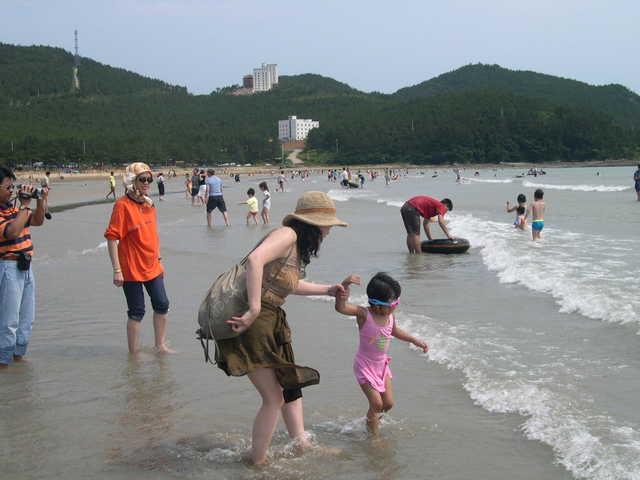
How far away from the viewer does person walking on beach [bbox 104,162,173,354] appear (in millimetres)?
5816

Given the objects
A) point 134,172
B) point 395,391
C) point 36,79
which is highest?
point 36,79

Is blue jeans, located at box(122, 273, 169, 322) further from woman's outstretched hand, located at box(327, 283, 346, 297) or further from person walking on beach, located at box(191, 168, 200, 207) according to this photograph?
person walking on beach, located at box(191, 168, 200, 207)

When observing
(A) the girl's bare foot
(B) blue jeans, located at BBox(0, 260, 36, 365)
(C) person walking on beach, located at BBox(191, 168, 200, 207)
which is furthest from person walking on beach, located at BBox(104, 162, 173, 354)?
(C) person walking on beach, located at BBox(191, 168, 200, 207)

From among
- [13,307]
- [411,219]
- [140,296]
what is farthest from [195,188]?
[13,307]

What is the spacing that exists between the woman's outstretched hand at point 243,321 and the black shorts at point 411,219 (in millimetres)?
9964

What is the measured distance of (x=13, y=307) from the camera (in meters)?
5.70

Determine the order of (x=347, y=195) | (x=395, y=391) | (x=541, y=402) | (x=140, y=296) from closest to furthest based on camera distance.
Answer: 1. (x=541, y=402)
2. (x=395, y=391)
3. (x=140, y=296)
4. (x=347, y=195)

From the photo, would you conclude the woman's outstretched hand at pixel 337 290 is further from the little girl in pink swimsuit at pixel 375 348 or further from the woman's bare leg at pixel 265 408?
the woman's bare leg at pixel 265 408

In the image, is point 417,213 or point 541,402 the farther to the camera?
point 417,213

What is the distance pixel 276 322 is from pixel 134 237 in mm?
2608

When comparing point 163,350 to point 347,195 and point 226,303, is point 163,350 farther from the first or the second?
point 347,195

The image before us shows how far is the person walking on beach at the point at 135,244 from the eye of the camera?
582cm

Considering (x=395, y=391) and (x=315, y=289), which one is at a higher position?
(x=315, y=289)

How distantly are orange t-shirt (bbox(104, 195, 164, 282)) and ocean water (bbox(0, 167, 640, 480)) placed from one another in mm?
774
